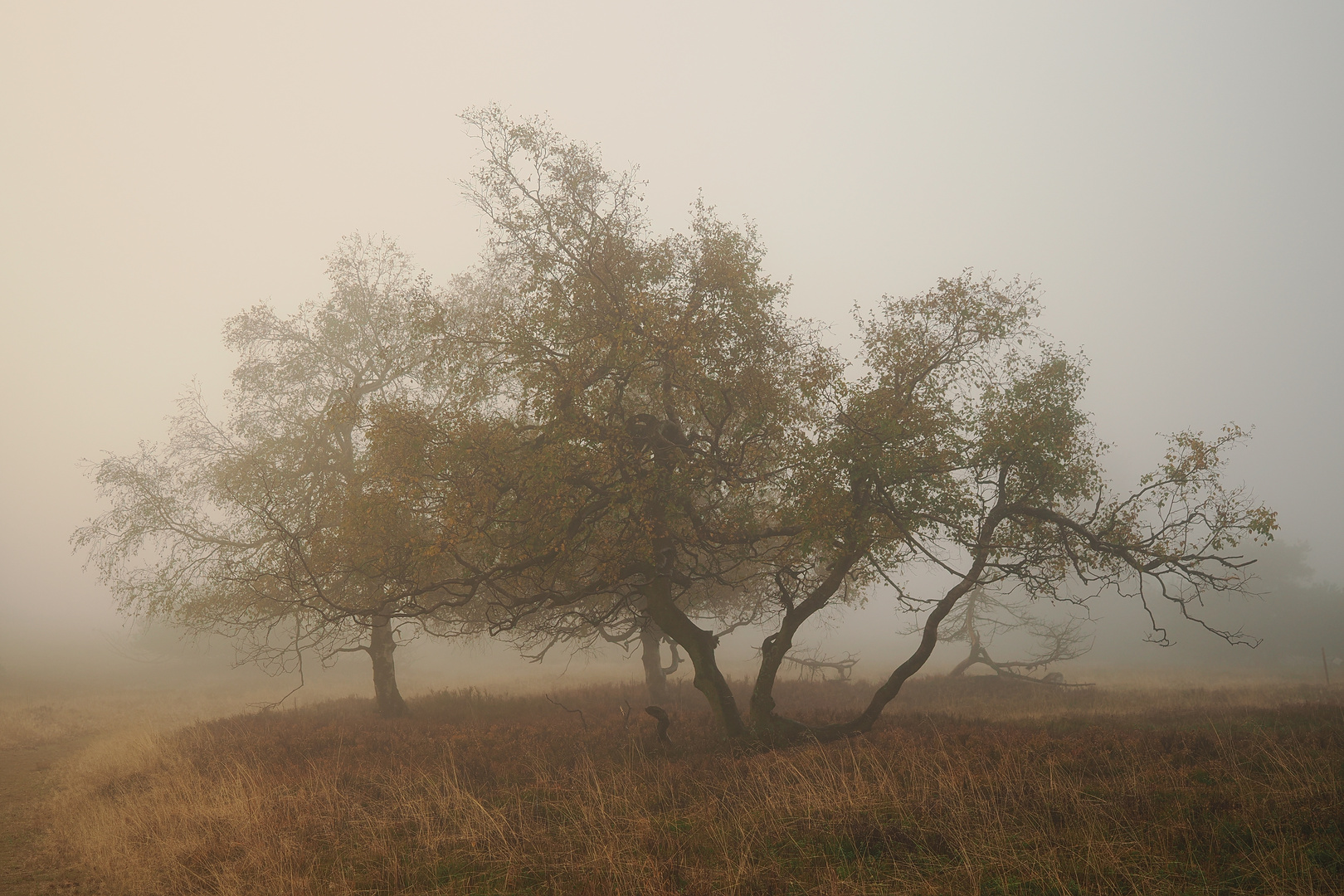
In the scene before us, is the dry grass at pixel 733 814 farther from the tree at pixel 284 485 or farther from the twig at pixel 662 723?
the tree at pixel 284 485

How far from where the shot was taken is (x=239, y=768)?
12570 mm

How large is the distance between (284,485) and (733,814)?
16.6m

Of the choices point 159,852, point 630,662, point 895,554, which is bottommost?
point 630,662

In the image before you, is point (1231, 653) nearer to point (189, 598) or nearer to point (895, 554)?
point (895, 554)

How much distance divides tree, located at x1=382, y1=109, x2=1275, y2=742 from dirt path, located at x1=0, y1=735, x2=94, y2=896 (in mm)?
6716

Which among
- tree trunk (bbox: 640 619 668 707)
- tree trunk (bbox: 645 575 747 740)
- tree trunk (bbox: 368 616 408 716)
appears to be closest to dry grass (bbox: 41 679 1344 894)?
tree trunk (bbox: 645 575 747 740)

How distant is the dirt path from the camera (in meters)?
8.55

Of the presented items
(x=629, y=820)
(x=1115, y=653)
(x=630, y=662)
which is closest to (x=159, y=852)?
(x=629, y=820)

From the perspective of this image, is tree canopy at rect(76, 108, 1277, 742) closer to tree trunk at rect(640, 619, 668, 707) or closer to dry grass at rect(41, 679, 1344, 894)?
dry grass at rect(41, 679, 1344, 894)

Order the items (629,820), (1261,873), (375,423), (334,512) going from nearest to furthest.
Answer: (1261,873)
(629,820)
(375,423)
(334,512)

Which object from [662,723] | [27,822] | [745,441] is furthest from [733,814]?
[27,822]

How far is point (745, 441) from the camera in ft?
43.2

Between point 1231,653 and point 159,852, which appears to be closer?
point 159,852

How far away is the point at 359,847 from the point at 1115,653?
80.2m
